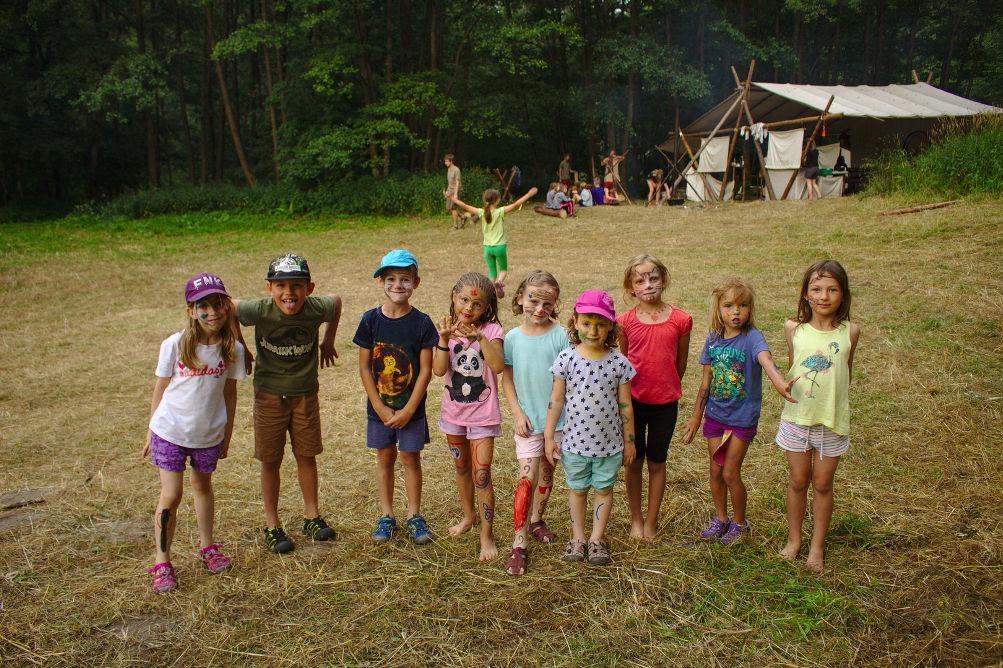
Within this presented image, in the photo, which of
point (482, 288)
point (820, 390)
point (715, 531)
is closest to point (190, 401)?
point (482, 288)

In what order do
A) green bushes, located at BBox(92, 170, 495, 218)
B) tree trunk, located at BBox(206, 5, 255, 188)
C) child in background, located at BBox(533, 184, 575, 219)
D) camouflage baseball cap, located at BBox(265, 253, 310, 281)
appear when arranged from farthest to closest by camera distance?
tree trunk, located at BBox(206, 5, 255, 188) → green bushes, located at BBox(92, 170, 495, 218) → child in background, located at BBox(533, 184, 575, 219) → camouflage baseball cap, located at BBox(265, 253, 310, 281)

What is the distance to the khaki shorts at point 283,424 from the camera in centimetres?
383

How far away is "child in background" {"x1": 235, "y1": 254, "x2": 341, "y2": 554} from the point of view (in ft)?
12.3

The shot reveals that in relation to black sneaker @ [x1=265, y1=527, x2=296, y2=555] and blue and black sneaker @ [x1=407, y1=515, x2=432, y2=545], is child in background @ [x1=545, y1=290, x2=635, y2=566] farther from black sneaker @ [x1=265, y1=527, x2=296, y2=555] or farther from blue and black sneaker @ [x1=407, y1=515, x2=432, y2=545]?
black sneaker @ [x1=265, y1=527, x2=296, y2=555]

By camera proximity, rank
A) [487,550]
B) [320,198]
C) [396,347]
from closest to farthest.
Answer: [487,550] < [396,347] < [320,198]

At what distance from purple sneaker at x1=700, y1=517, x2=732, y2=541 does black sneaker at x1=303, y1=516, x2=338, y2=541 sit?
204cm

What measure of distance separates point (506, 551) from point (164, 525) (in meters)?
1.72

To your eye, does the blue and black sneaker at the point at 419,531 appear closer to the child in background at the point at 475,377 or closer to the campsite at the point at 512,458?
the campsite at the point at 512,458

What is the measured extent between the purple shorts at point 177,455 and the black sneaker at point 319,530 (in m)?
0.69

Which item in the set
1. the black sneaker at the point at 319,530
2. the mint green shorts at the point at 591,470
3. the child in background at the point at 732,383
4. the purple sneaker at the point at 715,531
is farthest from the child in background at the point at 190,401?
the purple sneaker at the point at 715,531

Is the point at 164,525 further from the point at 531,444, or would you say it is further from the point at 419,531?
the point at 531,444

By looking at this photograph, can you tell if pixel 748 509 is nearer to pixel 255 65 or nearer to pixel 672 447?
pixel 672 447

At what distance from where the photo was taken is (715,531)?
3867 millimetres

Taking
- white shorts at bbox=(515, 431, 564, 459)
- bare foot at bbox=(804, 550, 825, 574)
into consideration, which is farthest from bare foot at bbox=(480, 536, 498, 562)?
bare foot at bbox=(804, 550, 825, 574)
